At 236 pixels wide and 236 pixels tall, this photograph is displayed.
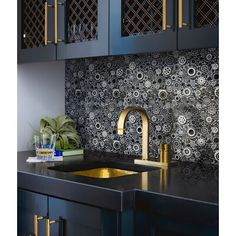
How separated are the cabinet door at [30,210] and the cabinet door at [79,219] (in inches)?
2.6

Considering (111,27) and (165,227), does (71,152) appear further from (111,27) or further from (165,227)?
(165,227)

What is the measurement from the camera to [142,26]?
6.91 ft

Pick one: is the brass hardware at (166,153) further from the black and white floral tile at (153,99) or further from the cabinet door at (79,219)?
the cabinet door at (79,219)

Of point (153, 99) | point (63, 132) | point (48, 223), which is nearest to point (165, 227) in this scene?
point (48, 223)

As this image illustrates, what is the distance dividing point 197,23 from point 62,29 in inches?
35.0

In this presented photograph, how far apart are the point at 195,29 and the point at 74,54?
79 cm

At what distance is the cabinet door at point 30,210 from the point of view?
202cm

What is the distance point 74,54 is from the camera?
94.5 inches

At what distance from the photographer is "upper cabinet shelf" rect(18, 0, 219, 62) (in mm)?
1859

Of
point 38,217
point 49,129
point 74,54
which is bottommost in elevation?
point 38,217

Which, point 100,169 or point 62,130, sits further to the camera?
point 62,130
